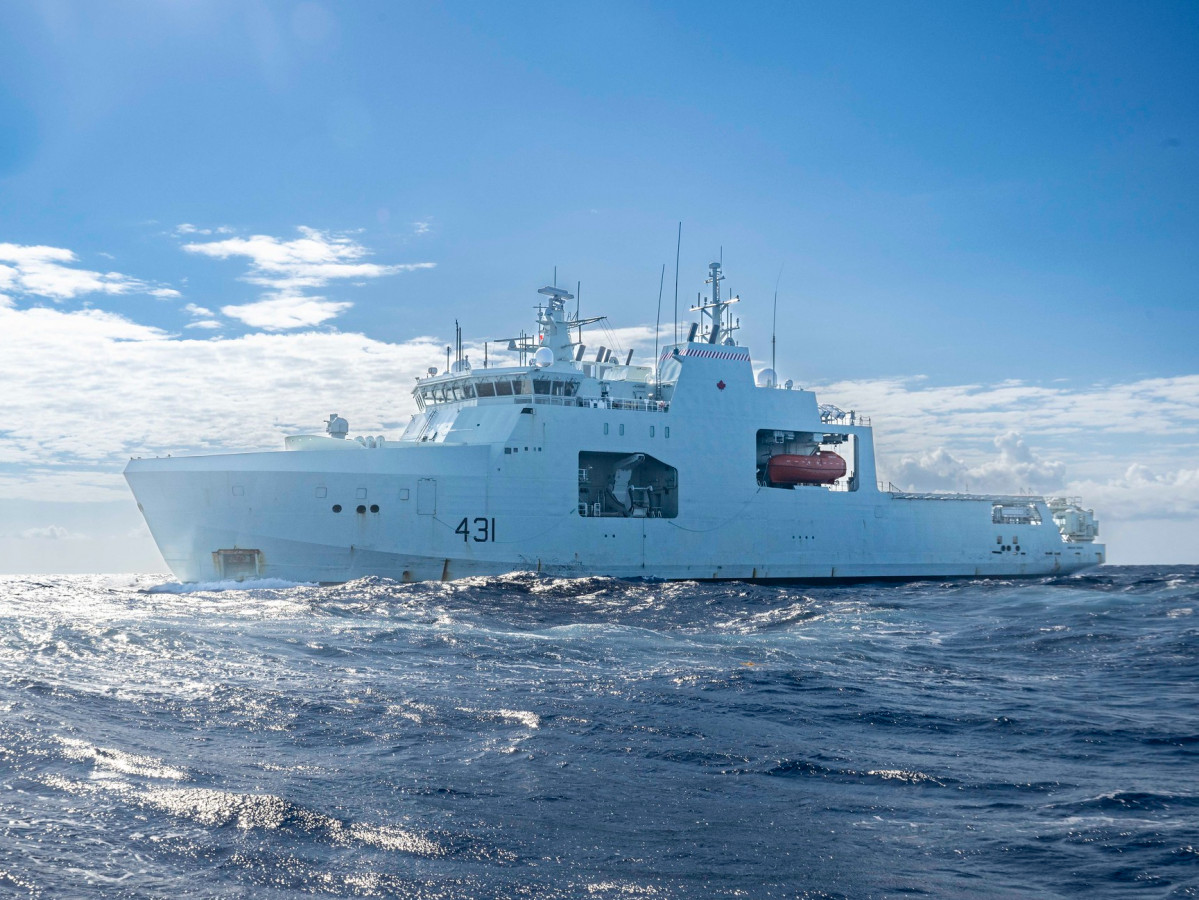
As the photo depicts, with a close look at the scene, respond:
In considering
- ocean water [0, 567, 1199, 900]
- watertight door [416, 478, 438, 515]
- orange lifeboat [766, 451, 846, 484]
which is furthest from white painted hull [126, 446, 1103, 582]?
ocean water [0, 567, 1199, 900]

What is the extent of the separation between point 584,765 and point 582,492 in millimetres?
21770

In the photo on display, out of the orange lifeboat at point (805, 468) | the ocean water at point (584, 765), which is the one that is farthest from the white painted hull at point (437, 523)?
the ocean water at point (584, 765)

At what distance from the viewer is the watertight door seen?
2430 centimetres

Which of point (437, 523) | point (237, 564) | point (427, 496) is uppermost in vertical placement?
→ point (427, 496)

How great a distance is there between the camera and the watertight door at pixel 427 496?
24.3 metres

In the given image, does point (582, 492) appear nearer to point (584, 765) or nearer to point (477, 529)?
point (477, 529)

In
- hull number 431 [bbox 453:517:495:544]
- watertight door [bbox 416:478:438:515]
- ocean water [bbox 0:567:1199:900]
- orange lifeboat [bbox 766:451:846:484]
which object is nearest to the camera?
ocean water [bbox 0:567:1199:900]

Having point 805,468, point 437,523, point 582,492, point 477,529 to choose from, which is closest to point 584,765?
point 437,523

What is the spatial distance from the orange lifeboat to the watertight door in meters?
12.9

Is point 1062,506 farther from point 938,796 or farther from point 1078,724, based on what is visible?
point 938,796

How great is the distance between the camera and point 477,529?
977 inches

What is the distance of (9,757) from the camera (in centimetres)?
646

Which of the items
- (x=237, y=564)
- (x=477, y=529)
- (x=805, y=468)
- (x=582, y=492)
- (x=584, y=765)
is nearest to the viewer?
(x=584, y=765)

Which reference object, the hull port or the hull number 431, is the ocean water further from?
the hull number 431
